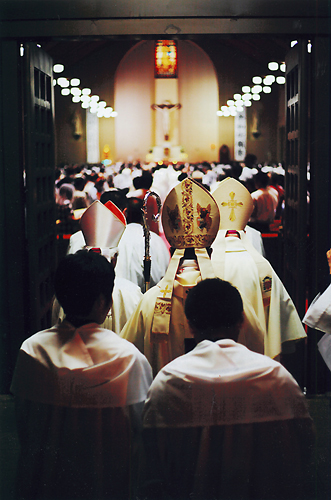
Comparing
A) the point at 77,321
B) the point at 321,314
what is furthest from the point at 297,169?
the point at 77,321

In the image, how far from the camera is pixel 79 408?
222cm

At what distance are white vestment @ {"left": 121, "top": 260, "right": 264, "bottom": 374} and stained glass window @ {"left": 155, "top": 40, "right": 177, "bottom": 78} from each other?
1429 inches

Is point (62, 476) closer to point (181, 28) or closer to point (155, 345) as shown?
point (155, 345)

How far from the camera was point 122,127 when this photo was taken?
126 feet

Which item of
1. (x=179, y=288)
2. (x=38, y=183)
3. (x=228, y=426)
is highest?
(x=38, y=183)

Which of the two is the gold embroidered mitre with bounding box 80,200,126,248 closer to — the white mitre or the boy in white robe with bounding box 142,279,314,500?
the white mitre

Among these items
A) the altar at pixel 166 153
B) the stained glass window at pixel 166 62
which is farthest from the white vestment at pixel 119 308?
the stained glass window at pixel 166 62

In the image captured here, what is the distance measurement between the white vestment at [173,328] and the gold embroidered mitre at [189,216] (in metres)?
0.24

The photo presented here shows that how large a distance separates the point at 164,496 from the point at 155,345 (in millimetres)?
1049

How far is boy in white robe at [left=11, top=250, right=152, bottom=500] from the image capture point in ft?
7.20

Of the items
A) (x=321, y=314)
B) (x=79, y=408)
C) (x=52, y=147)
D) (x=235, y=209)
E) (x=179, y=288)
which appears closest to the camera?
(x=79, y=408)

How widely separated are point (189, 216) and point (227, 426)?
153 cm

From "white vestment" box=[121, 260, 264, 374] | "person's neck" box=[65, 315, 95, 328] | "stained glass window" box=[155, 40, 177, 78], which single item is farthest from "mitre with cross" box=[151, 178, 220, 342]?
"stained glass window" box=[155, 40, 177, 78]

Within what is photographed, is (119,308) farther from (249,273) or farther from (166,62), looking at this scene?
(166,62)
